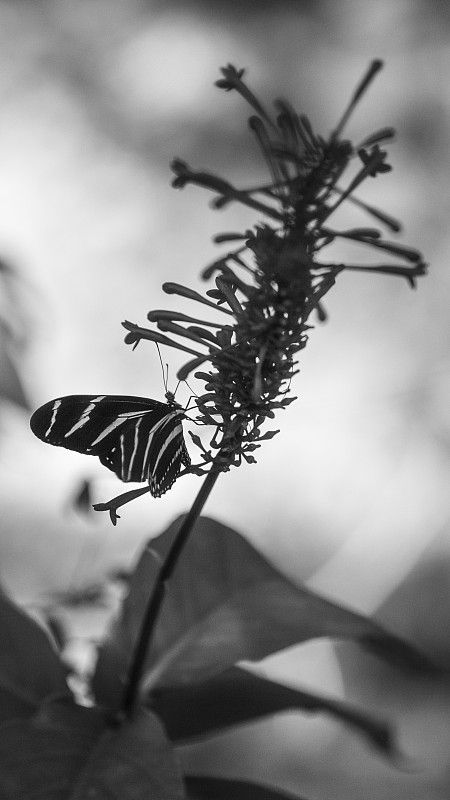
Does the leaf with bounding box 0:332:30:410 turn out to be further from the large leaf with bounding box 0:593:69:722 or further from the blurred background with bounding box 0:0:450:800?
the blurred background with bounding box 0:0:450:800

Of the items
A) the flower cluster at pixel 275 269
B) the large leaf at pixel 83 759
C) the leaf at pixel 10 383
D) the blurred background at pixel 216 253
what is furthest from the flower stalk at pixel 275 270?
the blurred background at pixel 216 253

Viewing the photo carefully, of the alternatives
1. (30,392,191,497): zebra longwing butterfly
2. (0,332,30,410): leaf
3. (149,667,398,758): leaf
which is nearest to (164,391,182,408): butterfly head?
(30,392,191,497): zebra longwing butterfly

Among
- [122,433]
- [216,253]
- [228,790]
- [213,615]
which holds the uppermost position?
[216,253]

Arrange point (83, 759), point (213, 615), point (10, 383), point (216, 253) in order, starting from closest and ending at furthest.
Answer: point (83, 759)
point (213, 615)
point (10, 383)
point (216, 253)

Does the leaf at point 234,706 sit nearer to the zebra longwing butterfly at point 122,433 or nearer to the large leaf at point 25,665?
the large leaf at point 25,665

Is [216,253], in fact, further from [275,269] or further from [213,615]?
[275,269]

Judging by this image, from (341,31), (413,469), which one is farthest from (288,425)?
(341,31)

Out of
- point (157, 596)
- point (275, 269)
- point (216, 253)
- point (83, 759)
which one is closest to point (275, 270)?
point (275, 269)
